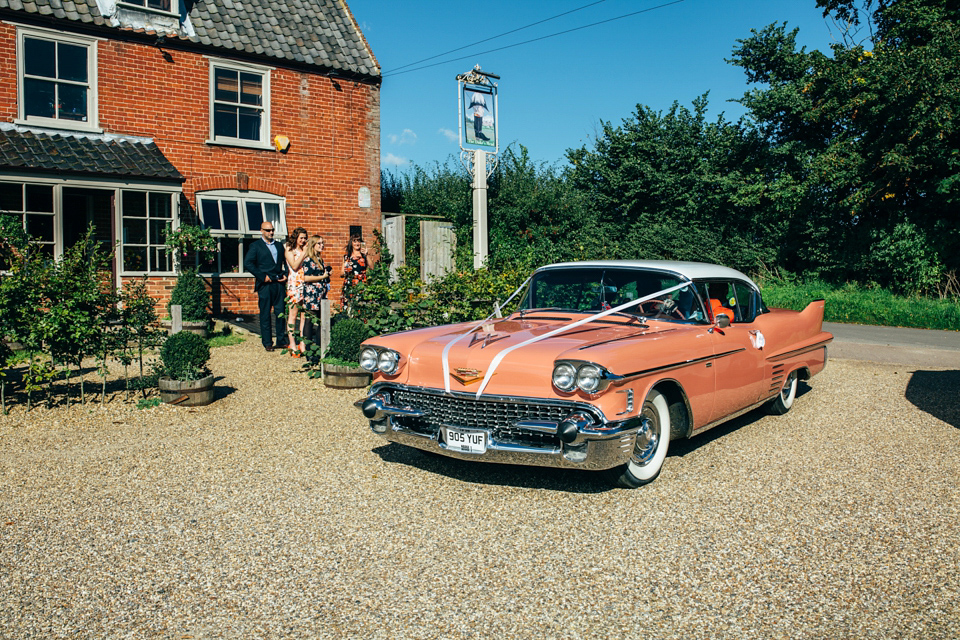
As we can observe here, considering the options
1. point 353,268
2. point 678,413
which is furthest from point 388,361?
point 353,268

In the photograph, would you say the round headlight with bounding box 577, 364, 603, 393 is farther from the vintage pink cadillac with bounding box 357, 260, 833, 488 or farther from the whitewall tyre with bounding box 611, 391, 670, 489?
the whitewall tyre with bounding box 611, 391, 670, 489

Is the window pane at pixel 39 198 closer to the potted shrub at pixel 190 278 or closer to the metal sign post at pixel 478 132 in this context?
the potted shrub at pixel 190 278

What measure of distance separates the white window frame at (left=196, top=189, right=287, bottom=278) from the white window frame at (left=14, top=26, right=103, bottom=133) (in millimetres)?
2197

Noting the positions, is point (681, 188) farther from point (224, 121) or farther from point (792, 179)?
point (224, 121)

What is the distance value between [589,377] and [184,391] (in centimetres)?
457

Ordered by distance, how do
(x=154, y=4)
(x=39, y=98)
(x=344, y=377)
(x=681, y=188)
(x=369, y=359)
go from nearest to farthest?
(x=369, y=359) → (x=344, y=377) → (x=39, y=98) → (x=154, y=4) → (x=681, y=188)

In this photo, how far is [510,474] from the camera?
16.6 feet

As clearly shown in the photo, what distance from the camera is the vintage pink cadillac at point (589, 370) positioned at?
14.0 ft

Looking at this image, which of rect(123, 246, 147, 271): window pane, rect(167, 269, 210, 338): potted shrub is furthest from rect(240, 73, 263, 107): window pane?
rect(167, 269, 210, 338): potted shrub

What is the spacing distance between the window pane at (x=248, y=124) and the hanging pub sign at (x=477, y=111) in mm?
4184

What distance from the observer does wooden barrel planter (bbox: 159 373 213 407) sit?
7.15m

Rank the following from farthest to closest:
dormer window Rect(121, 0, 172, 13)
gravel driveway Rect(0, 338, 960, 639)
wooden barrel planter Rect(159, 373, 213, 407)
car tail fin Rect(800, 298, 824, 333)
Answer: dormer window Rect(121, 0, 172, 13) → wooden barrel planter Rect(159, 373, 213, 407) → car tail fin Rect(800, 298, 824, 333) → gravel driveway Rect(0, 338, 960, 639)

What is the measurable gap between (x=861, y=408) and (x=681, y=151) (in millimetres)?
17864

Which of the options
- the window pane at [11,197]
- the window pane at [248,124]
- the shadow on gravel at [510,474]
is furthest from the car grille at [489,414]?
the window pane at [248,124]
